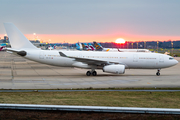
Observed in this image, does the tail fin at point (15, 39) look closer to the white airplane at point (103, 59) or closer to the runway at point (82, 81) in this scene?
the white airplane at point (103, 59)

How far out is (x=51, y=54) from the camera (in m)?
33.4

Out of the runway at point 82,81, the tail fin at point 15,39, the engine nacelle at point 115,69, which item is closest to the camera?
the runway at point 82,81

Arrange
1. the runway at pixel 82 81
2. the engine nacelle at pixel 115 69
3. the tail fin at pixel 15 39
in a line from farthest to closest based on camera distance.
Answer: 1. the tail fin at pixel 15 39
2. the engine nacelle at pixel 115 69
3. the runway at pixel 82 81

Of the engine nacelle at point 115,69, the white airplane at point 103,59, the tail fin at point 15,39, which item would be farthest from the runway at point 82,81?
the tail fin at point 15,39

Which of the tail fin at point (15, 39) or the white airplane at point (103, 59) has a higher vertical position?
the tail fin at point (15, 39)

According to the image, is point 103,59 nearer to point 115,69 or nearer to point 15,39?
point 115,69

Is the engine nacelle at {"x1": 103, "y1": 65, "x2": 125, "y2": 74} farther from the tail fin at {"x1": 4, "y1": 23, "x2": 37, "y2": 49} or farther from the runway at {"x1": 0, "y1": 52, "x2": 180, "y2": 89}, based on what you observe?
the tail fin at {"x1": 4, "y1": 23, "x2": 37, "y2": 49}

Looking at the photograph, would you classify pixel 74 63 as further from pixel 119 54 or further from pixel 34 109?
pixel 34 109

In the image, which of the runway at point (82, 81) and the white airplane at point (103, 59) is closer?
the runway at point (82, 81)

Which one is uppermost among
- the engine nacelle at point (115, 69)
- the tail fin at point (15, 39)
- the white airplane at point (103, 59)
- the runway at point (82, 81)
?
the tail fin at point (15, 39)

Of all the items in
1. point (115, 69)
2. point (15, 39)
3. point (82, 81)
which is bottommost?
point (82, 81)

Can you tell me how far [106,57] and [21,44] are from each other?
1319 centimetres

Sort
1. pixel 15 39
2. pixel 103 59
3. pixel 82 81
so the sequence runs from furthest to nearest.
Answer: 1. pixel 15 39
2. pixel 103 59
3. pixel 82 81

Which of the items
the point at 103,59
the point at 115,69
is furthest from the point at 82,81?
the point at 103,59
